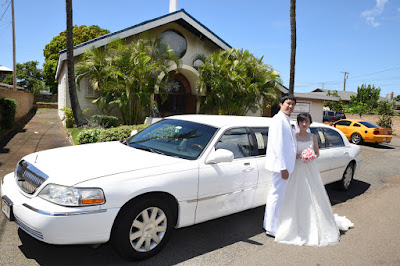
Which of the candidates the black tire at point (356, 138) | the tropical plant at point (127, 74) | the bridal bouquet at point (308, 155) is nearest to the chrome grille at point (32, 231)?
the bridal bouquet at point (308, 155)

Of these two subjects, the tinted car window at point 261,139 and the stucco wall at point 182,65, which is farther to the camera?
the stucco wall at point 182,65

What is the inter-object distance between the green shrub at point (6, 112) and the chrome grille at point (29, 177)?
33.6 feet

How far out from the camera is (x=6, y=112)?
40.6 feet

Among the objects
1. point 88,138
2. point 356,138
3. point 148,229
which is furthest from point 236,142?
point 356,138

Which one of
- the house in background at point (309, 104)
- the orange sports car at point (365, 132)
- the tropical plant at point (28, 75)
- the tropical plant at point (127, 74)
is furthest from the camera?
the tropical plant at point (28, 75)

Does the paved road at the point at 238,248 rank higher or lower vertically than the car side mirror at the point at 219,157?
lower

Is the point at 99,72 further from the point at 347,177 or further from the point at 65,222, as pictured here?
the point at 65,222

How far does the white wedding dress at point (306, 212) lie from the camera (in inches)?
156

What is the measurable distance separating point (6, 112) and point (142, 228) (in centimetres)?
1187

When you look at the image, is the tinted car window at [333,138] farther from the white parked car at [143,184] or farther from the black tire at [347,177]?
the white parked car at [143,184]

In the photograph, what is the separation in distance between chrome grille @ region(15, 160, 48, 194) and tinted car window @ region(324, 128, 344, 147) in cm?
488

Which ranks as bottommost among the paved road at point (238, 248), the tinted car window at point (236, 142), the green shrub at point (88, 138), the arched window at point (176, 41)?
the paved road at point (238, 248)

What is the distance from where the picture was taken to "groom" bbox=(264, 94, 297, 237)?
387 cm

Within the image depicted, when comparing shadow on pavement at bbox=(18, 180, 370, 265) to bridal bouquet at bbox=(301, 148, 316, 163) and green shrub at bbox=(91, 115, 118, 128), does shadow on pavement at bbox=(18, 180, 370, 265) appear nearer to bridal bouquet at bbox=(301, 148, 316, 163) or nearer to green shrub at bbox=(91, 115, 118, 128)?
bridal bouquet at bbox=(301, 148, 316, 163)
